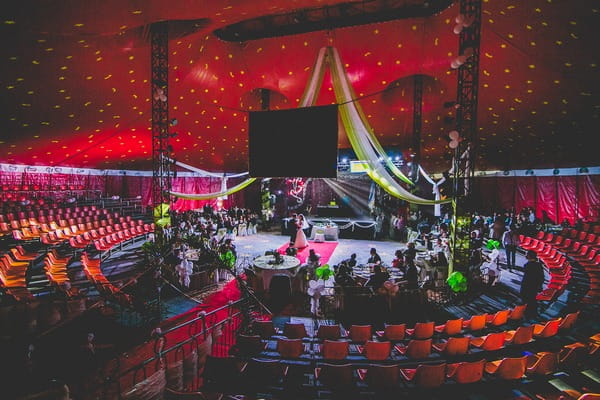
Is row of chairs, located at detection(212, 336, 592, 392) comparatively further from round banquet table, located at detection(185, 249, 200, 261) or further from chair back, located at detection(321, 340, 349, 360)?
round banquet table, located at detection(185, 249, 200, 261)

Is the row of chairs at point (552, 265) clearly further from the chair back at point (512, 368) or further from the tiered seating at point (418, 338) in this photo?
the chair back at point (512, 368)

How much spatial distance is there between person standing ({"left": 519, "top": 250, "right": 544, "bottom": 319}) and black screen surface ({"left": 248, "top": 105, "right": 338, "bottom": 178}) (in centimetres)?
427

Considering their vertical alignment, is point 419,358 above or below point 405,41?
below

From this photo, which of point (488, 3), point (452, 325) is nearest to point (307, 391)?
point (452, 325)

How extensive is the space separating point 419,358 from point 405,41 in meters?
8.03

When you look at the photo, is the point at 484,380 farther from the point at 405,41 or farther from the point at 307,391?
the point at 405,41

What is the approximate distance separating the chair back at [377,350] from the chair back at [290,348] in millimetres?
1010

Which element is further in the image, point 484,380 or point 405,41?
point 405,41

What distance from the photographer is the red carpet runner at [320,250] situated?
A: 12456 millimetres

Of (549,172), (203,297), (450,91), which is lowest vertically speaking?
(203,297)

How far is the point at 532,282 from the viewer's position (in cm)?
Result: 632

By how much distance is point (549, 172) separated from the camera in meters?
14.7

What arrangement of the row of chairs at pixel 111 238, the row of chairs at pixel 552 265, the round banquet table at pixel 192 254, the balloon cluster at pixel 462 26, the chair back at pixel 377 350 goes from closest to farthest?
1. the chair back at pixel 377 350
2. the balloon cluster at pixel 462 26
3. the row of chairs at pixel 552 265
4. the round banquet table at pixel 192 254
5. the row of chairs at pixel 111 238

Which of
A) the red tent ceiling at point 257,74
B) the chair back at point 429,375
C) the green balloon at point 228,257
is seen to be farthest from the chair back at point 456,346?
the green balloon at point 228,257
